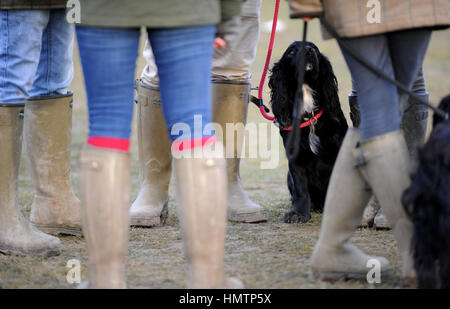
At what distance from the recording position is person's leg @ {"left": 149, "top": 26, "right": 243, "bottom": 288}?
5.81 ft

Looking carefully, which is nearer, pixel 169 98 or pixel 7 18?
pixel 169 98

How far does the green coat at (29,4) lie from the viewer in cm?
245

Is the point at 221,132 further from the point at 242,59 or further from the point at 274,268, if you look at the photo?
the point at 274,268

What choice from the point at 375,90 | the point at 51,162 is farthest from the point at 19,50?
the point at 375,90

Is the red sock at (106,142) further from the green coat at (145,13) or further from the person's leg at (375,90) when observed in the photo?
the person's leg at (375,90)

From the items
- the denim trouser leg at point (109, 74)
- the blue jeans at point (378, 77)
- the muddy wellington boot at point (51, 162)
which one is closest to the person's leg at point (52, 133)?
the muddy wellington boot at point (51, 162)

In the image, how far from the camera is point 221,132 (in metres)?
3.29

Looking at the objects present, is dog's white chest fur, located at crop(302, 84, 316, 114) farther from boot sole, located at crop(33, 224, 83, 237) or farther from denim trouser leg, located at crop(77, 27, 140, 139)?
denim trouser leg, located at crop(77, 27, 140, 139)

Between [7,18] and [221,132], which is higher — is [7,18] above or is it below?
above

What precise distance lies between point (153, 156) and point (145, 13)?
62.2 inches

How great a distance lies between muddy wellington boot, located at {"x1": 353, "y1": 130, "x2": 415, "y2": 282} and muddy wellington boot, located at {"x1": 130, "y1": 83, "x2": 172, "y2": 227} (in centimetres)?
139

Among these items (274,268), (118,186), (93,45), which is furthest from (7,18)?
(274,268)

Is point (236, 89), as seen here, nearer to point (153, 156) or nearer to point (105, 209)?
point (153, 156)

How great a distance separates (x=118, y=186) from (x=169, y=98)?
0.94 feet
